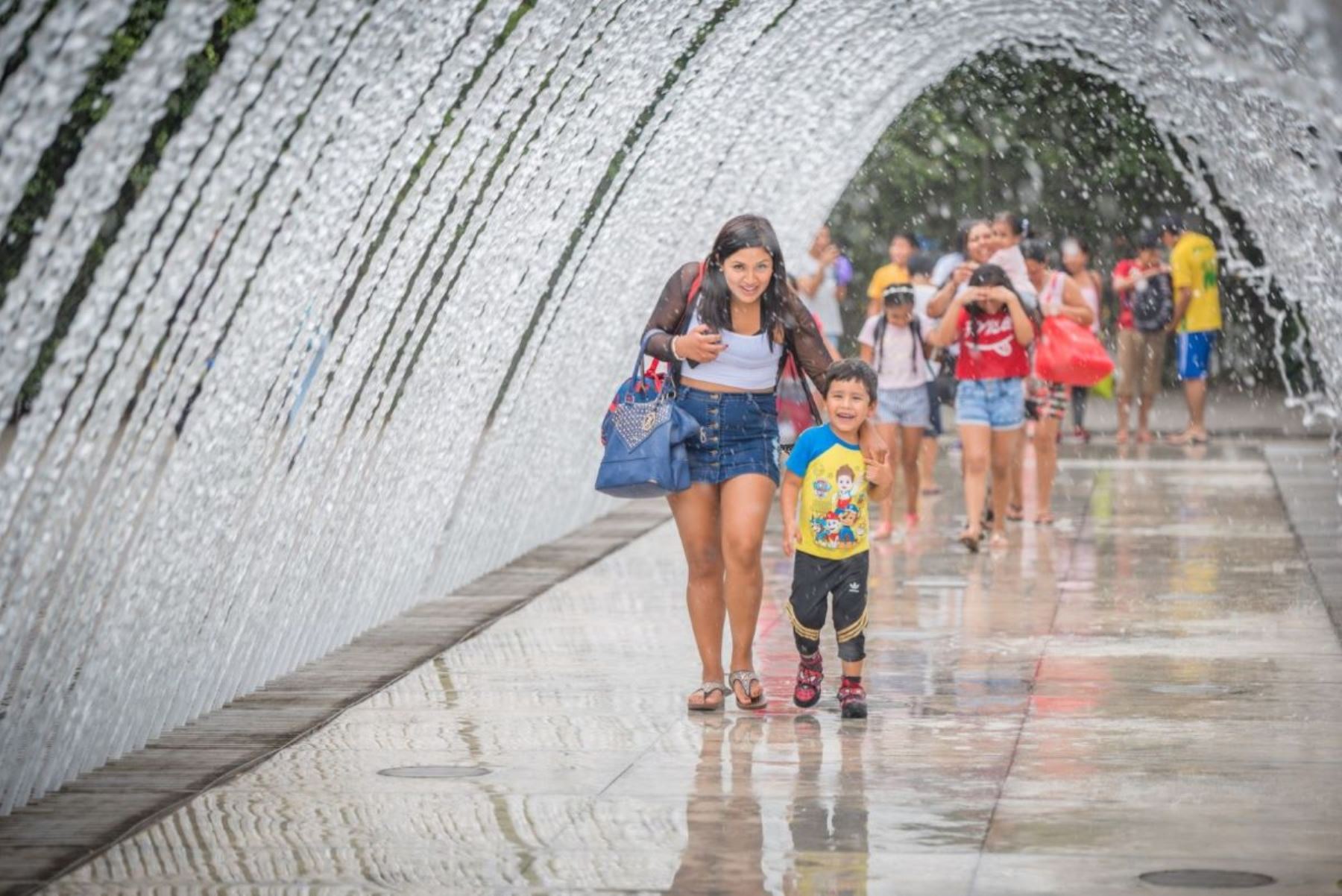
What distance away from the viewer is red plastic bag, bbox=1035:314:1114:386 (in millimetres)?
13625

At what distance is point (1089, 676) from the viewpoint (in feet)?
27.7

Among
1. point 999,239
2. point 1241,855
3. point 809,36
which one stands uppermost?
point 809,36

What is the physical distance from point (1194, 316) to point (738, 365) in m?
13.5

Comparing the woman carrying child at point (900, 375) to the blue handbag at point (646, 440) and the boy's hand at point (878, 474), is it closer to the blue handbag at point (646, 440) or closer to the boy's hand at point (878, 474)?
the boy's hand at point (878, 474)

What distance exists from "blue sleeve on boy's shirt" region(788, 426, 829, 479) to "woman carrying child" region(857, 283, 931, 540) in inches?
213

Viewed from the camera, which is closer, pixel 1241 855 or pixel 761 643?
pixel 1241 855

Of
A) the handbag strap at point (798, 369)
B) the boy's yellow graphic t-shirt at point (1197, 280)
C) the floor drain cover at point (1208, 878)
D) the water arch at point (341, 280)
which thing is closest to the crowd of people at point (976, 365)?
the water arch at point (341, 280)

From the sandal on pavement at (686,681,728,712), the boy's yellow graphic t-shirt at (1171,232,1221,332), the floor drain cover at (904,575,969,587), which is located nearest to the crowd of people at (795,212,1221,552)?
the floor drain cover at (904,575,969,587)

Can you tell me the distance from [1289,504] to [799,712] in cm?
767

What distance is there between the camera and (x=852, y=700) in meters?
7.58

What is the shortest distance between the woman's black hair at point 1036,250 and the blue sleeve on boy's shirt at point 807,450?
5.90 metres

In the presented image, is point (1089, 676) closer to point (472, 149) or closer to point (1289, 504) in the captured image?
point (472, 149)

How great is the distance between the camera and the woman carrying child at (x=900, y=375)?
13297 mm

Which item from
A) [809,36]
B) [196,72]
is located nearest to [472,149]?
[809,36]
